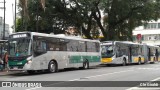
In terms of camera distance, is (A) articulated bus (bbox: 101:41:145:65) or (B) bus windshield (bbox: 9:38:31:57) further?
(A) articulated bus (bbox: 101:41:145:65)

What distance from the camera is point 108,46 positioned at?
39469 mm

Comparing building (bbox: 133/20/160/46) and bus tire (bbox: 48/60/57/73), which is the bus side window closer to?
bus tire (bbox: 48/60/57/73)

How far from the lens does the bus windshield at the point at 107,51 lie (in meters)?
39.3

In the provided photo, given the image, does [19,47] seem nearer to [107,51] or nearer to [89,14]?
[107,51]

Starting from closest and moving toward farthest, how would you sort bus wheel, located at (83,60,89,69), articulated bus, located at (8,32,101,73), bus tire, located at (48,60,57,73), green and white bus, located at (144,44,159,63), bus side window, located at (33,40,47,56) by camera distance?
articulated bus, located at (8,32,101,73) < bus side window, located at (33,40,47,56) < bus tire, located at (48,60,57,73) < bus wheel, located at (83,60,89,69) < green and white bus, located at (144,44,159,63)

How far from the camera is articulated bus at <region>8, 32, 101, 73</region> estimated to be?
24.1 m

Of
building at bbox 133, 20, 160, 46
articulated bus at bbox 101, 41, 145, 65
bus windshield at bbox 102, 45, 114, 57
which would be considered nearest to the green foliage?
articulated bus at bbox 101, 41, 145, 65

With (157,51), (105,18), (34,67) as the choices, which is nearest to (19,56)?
(34,67)

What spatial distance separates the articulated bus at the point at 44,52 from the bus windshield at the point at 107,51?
7306 millimetres

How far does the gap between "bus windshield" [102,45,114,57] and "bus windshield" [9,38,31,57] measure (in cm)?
1671

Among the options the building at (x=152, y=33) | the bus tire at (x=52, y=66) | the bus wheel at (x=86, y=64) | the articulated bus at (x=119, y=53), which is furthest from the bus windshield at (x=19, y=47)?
the building at (x=152, y=33)

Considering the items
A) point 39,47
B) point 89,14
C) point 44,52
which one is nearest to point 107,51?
point 89,14

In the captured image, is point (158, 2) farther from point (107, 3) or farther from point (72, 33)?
point (72, 33)

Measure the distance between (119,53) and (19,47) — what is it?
723 inches
